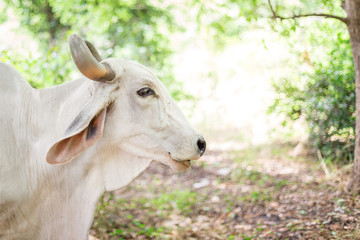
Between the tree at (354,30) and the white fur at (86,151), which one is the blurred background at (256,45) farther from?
the white fur at (86,151)

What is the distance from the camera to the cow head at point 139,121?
2.10 meters

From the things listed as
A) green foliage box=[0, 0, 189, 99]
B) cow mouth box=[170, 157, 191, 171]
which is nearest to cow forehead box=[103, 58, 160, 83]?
cow mouth box=[170, 157, 191, 171]

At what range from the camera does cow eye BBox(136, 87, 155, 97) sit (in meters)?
2.17

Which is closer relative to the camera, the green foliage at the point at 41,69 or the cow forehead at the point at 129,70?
the cow forehead at the point at 129,70

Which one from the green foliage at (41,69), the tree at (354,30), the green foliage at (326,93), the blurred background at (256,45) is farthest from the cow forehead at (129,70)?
the green foliage at (326,93)

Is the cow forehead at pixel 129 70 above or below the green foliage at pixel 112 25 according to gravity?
below

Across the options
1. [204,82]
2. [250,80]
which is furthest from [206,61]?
[250,80]

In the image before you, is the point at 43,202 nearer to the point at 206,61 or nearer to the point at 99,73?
the point at 99,73

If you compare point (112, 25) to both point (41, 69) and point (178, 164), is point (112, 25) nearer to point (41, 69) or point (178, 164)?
point (41, 69)

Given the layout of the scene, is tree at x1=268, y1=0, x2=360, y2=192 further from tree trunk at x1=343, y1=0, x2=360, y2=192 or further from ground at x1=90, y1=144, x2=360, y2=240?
ground at x1=90, y1=144, x2=360, y2=240

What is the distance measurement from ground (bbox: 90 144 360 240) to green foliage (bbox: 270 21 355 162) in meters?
0.43

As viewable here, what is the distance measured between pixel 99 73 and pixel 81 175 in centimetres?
65

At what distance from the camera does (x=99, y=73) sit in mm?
1954

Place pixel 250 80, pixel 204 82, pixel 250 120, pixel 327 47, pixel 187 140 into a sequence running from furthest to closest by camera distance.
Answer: pixel 204 82
pixel 250 80
pixel 250 120
pixel 327 47
pixel 187 140
